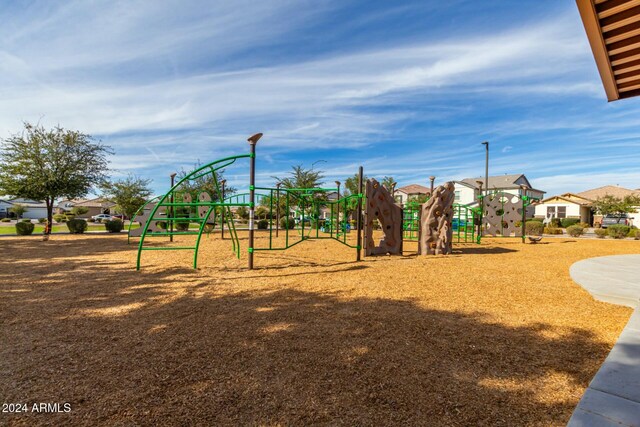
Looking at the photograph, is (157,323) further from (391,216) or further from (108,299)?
(391,216)

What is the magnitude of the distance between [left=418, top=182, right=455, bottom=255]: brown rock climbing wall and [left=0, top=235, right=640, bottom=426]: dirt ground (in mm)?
4157

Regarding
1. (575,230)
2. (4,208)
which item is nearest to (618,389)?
(575,230)

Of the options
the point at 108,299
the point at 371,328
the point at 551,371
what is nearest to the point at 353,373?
the point at 371,328

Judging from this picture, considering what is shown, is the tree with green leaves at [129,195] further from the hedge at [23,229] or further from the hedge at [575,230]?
the hedge at [575,230]

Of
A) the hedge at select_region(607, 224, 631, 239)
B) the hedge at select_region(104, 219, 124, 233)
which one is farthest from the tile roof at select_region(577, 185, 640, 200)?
the hedge at select_region(104, 219, 124, 233)

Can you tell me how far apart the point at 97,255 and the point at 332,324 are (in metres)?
9.27

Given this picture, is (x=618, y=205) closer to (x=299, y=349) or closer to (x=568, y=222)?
(x=568, y=222)

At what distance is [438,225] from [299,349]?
28.6ft

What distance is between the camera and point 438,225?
10523 millimetres

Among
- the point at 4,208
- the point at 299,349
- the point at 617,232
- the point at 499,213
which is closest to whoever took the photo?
the point at 299,349

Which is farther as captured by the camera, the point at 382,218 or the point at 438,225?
the point at 438,225

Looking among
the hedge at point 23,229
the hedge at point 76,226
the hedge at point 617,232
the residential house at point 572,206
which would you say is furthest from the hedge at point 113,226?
the residential house at point 572,206

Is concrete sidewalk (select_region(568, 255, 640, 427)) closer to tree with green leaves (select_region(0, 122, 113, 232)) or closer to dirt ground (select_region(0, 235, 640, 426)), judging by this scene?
dirt ground (select_region(0, 235, 640, 426))

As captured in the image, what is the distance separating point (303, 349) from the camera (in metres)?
3.07
